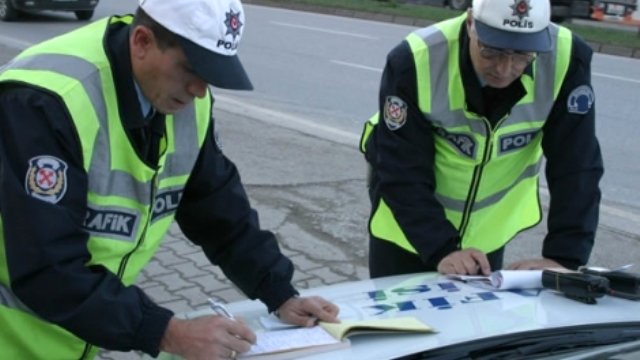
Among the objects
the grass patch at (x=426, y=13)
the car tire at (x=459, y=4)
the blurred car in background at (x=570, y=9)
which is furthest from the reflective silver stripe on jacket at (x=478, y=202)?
the car tire at (x=459, y=4)

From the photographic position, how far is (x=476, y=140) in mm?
2500

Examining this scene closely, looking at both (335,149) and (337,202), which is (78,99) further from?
(335,149)

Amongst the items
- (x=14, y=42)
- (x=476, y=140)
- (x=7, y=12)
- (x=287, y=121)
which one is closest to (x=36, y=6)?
(x=7, y=12)

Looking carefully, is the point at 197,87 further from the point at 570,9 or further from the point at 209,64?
the point at 570,9

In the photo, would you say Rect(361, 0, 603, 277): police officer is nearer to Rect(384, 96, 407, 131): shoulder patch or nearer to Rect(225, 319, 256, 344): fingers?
Rect(384, 96, 407, 131): shoulder patch

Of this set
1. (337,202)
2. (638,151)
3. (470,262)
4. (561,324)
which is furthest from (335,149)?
(561,324)

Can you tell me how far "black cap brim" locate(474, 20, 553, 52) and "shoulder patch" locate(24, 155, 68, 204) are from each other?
1155mm

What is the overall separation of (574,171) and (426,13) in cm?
1647

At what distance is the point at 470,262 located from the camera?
2393 mm

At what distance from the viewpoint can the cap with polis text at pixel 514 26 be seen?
2258 millimetres

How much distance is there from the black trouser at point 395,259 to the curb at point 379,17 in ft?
40.8

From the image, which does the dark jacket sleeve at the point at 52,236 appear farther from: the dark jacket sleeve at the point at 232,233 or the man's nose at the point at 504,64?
the man's nose at the point at 504,64

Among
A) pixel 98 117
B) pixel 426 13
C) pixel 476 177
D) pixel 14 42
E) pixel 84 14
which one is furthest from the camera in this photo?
pixel 426 13

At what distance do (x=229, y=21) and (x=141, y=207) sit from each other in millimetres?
441
